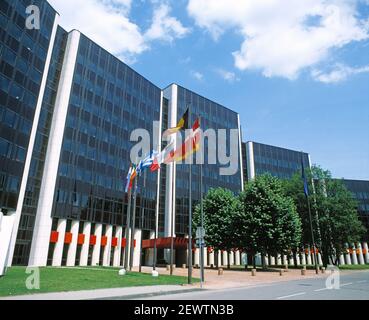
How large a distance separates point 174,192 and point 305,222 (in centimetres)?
2357

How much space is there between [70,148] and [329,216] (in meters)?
42.1

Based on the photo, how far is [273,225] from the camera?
124ft

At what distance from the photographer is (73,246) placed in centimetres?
4403

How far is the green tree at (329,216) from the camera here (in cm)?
4897

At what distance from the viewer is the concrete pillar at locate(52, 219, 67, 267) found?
1640 inches

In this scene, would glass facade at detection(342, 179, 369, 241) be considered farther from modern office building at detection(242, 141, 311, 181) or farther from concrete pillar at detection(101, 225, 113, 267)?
concrete pillar at detection(101, 225, 113, 267)

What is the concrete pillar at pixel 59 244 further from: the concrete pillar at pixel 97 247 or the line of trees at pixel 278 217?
the line of trees at pixel 278 217

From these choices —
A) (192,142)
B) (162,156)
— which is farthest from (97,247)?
(192,142)

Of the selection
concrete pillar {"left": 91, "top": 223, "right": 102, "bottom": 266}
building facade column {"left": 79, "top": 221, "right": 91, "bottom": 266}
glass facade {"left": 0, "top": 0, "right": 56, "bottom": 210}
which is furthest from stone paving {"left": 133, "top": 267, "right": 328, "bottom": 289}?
glass facade {"left": 0, "top": 0, "right": 56, "bottom": 210}

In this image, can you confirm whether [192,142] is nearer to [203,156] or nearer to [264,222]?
[264,222]

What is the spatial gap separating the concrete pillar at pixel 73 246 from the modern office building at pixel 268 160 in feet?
161

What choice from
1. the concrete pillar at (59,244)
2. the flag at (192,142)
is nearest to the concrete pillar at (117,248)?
the concrete pillar at (59,244)

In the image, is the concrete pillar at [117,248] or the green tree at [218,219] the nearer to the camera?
the green tree at [218,219]
